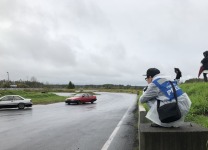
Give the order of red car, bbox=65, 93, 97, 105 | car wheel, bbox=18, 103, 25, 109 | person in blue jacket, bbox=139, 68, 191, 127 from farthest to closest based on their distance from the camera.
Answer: red car, bbox=65, 93, 97, 105 < car wheel, bbox=18, 103, 25, 109 < person in blue jacket, bbox=139, 68, 191, 127

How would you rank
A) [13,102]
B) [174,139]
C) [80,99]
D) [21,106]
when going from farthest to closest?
[80,99]
[21,106]
[13,102]
[174,139]

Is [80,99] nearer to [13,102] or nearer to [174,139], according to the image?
[13,102]

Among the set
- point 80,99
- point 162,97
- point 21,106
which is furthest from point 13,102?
point 162,97

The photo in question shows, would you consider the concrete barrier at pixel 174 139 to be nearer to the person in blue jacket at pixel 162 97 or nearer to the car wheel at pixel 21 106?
the person in blue jacket at pixel 162 97

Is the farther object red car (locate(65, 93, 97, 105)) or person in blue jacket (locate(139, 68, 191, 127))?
red car (locate(65, 93, 97, 105))

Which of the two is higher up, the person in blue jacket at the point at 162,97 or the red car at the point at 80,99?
the person in blue jacket at the point at 162,97

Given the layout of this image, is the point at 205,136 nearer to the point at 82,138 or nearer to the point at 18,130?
the point at 82,138

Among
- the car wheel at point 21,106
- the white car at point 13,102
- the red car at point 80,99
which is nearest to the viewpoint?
the white car at point 13,102

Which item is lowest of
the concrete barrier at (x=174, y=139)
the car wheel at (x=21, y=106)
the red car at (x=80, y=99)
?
the car wheel at (x=21, y=106)

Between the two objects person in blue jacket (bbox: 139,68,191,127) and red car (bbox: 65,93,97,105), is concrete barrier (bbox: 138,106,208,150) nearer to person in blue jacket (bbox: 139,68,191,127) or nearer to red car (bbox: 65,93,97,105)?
person in blue jacket (bbox: 139,68,191,127)

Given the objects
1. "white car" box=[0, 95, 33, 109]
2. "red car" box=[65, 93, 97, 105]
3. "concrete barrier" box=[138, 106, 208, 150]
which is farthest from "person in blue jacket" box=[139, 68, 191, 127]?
"red car" box=[65, 93, 97, 105]

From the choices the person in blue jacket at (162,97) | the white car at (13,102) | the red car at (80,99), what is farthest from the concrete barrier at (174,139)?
the red car at (80,99)

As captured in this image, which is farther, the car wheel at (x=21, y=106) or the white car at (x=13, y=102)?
the car wheel at (x=21, y=106)

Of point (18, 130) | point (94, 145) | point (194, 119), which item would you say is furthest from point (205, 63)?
point (18, 130)
